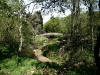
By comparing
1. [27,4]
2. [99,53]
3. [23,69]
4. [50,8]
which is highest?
[27,4]

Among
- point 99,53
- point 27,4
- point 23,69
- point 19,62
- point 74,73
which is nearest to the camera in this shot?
point 99,53

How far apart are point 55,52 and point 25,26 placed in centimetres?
545

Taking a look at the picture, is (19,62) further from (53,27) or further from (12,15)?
(53,27)

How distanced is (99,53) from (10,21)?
11.6 m

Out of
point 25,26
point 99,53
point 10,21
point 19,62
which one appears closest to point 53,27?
point 25,26

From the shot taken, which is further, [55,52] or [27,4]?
[55,52]

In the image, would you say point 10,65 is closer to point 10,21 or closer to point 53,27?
point 10,21

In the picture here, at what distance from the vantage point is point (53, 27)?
50.3 meters

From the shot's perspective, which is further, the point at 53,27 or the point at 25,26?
the point at 53,27

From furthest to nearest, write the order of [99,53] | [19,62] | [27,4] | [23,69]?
[27,4] < [19,62] < [23,69] < [99,53]

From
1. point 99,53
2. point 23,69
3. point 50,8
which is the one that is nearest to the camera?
point 99,53

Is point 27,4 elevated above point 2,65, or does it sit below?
above

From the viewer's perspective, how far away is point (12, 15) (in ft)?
39.1

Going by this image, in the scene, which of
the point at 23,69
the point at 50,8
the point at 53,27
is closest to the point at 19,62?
the point at 23,69
